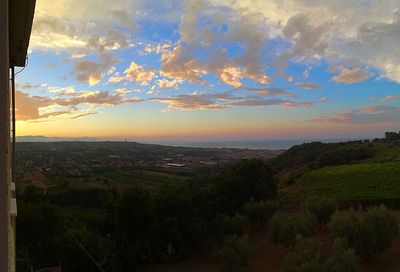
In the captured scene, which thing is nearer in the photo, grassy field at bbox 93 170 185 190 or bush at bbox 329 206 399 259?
bush at bbox 329 206 399 259

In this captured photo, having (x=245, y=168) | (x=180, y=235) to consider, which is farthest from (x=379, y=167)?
(x=180, y=235)

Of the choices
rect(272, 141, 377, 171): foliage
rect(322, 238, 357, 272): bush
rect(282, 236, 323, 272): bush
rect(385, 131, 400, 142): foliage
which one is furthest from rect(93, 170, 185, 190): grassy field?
rect(322, 238, 357, 272): bush

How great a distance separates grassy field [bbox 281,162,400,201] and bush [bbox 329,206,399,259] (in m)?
15.6

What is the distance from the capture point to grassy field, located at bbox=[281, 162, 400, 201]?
1490 inches

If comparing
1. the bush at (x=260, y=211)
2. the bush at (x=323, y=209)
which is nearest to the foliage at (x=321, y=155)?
the bush at (x=260, y=211)

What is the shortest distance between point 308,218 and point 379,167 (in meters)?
25.7

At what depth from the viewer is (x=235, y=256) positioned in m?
19.7

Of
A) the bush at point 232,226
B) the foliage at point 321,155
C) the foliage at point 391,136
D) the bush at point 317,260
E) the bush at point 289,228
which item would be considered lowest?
the bush at point 232,226

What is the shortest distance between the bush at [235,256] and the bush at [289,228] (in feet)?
10.4

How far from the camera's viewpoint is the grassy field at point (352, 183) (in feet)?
124

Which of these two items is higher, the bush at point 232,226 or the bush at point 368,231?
the bush at point 368,231

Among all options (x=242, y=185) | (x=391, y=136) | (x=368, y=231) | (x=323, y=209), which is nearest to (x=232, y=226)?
(x=242, y=185)

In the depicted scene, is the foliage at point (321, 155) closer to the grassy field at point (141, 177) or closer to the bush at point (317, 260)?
the grassy field at point (141, 177)

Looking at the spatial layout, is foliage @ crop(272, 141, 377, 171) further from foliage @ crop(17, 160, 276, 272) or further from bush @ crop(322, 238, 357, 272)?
bush @ crop(322, 238, 357, 272)
